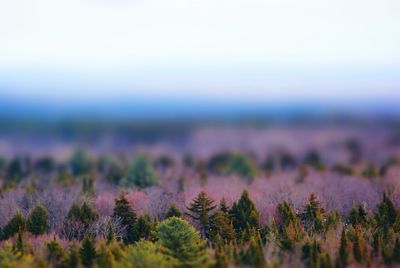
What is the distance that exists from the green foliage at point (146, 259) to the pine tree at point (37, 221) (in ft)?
29.2

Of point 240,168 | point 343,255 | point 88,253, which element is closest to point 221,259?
point 343,255

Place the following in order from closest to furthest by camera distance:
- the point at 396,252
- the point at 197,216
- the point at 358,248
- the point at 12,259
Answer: the point at 12,259 → the point at 358,248 → the point at 396,252 → the point at 197,216

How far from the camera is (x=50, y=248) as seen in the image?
29.5 meters

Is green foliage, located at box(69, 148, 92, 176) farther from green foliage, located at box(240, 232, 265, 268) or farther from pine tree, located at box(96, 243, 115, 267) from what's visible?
green foliage, located at box(240, 232, 265, 268)

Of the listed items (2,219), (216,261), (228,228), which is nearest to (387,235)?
(228,228)

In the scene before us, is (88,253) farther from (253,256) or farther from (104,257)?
(253,256)

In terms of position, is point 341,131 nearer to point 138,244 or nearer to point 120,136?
point 120,136

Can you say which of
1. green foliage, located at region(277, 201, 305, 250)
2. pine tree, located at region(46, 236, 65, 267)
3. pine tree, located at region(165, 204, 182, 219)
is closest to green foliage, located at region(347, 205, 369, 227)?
green foliage, located at region(277, 201, 305, 250)

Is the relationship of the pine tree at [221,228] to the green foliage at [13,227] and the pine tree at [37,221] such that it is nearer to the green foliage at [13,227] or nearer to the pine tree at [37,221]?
the pine tree at [37,221]

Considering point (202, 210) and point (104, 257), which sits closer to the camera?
point (104, 257)

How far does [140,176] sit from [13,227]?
16.7 metres

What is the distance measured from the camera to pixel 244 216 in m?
35.8

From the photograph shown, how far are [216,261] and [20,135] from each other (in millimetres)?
104896

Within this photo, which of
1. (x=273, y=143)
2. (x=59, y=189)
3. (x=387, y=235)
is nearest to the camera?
(x=387, y=235)
